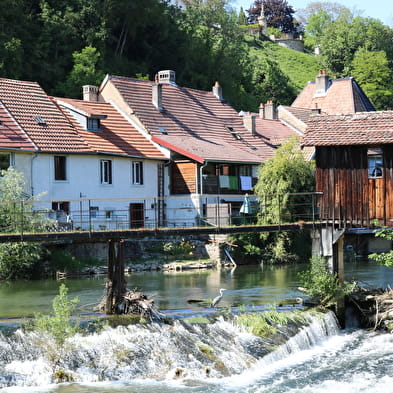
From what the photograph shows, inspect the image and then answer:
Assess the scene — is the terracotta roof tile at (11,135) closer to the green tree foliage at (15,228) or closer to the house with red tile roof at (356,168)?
the green tree foliage at (15,228)

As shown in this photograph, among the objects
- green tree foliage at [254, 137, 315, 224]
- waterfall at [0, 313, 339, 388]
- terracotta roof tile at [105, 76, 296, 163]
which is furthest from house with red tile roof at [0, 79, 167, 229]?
waterfall at [0, 313, 339, 388]

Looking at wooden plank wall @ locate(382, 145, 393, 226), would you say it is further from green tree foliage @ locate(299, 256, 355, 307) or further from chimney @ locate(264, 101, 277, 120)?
chimney @ locate(264, 101, 277, 120)

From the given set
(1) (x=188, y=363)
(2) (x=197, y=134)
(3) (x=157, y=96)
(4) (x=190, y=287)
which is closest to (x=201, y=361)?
(1) (x=188, y=363)

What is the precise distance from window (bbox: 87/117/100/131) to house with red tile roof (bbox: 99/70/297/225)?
362 centimetres

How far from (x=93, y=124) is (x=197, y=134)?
829 cm

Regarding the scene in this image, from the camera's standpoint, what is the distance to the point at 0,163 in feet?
125

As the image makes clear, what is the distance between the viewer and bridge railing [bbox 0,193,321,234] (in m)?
34.3

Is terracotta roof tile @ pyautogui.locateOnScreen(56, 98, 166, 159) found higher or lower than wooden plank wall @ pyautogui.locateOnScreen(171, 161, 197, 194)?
higher

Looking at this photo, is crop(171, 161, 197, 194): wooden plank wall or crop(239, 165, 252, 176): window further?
crop(239, 165, 252, 176): window

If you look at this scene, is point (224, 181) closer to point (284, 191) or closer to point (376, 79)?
point (284, 191)

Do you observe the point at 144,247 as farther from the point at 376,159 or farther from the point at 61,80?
the point at 61,80

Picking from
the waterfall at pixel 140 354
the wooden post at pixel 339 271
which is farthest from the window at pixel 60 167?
the waterfall at pixel 140 354

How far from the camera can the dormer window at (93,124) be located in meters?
44.5

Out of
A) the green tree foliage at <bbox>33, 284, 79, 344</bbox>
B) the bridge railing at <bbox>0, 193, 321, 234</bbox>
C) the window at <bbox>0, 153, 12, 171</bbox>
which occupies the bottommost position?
the green tree foliage at <bbox>33, 284, 79, 344</bbox>
